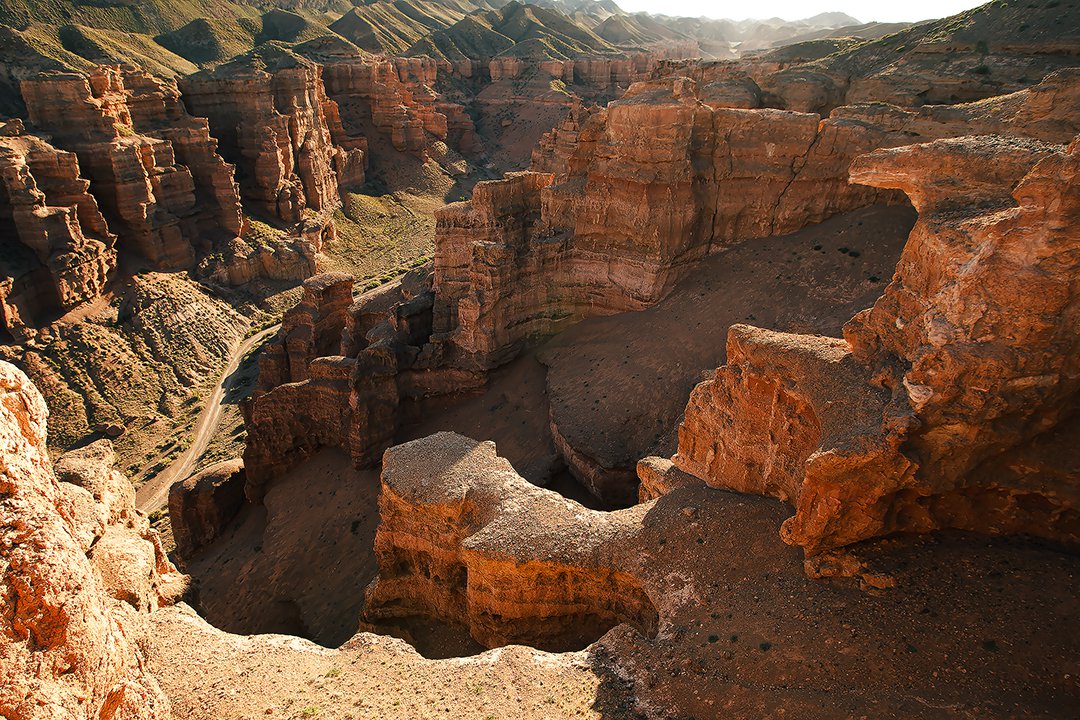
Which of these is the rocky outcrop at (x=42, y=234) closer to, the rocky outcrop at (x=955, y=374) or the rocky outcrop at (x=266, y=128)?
the rocky outcrop at (x=266, y=128)

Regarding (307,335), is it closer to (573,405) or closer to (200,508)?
(200,508)

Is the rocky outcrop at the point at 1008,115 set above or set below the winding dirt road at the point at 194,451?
above

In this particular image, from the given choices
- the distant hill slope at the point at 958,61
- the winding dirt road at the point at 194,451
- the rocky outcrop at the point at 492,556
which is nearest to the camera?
the rocky outcrop at the point at 492,556

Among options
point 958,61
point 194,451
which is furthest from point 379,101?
point 958,61

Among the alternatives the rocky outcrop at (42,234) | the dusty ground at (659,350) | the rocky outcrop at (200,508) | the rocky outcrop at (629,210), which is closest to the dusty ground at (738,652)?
the dusty ground at (659,350)

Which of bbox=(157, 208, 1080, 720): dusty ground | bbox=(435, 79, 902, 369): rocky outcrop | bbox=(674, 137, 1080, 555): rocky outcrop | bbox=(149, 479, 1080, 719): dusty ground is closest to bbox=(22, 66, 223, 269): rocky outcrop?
bbox=(435, 79, 902, 369): rocky outcrop

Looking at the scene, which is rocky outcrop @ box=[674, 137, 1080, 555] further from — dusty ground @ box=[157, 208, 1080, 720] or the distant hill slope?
the distant hill slope

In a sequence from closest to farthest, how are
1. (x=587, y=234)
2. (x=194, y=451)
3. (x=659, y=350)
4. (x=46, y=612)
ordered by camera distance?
(x=46, y=612) < (x=659, y=350) < (x=587, y=234) < (x=194, y=451)
